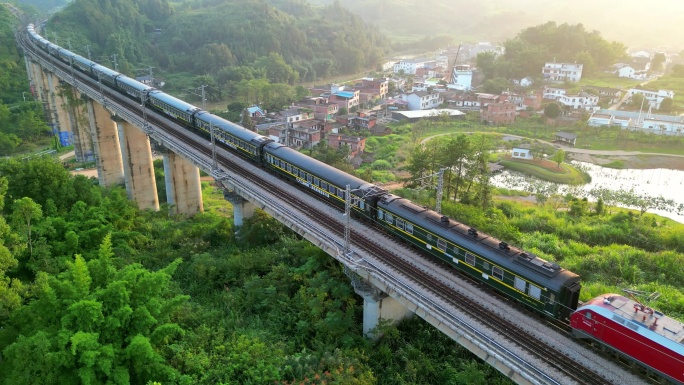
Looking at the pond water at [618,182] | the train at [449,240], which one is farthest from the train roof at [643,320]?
the pond water at [618,182]

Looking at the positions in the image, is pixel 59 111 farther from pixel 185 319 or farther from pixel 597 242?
pixel 597 242

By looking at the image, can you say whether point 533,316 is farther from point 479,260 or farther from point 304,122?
point 304,122

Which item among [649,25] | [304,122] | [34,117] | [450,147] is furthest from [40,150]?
[649,25]

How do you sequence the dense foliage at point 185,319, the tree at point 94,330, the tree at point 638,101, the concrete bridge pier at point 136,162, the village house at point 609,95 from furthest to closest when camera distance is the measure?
1. the village house at point 609,95
2. the tree at point 638,101
3. the concrete bridge pier at point 136,162
4. the dense foliage at point 185,319
5. the tree at point 94,330

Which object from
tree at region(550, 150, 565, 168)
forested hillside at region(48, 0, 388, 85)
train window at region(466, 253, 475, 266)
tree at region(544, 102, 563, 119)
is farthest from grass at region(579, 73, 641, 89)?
train window at region(466, 253, 475, 266)

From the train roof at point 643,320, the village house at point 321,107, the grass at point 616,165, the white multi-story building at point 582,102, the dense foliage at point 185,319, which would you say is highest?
the train roof at point 643,320

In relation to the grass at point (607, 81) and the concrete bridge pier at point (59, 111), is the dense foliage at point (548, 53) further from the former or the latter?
the concrete bridge pier at point (59, 111)
